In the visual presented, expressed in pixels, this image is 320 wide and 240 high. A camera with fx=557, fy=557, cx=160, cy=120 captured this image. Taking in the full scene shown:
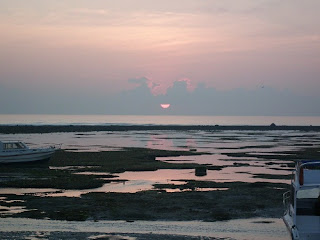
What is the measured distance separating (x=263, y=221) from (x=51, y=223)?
927 centimetres

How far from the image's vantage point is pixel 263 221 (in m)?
24.7

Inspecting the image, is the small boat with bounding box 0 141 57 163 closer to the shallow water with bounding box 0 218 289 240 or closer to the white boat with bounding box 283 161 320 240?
the shallow water with bounding box 0 218 289 240

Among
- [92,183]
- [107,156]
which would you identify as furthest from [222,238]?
[107,156]

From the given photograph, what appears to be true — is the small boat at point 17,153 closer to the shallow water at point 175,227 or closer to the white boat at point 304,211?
the shallow water at point 175,227

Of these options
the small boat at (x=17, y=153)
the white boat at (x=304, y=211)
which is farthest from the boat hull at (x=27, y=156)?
the white boat at (x=304, y=211)

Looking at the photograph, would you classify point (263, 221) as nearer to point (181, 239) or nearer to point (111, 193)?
point (181, 239)

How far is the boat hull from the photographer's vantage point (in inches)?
1786

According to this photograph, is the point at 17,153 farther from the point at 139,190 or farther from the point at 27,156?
the point at 139,190

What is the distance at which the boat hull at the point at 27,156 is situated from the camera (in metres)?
45.4

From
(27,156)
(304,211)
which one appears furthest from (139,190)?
(304,211)

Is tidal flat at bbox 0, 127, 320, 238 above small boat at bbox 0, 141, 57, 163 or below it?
below

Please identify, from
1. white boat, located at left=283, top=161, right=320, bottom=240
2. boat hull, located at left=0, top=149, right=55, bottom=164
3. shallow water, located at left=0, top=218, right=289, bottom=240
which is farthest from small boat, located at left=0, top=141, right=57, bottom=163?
white boat, located at left=283, top=161, right=320, bottom=240

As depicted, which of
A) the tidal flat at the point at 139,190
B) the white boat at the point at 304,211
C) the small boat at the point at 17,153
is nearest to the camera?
the white boat at the point at 304,211

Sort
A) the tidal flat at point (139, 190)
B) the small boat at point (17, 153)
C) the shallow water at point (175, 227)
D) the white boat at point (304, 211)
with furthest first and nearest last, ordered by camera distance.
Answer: the small boat at point (17, 153) < the tidal flat at point (139, 190) < the shallow water at point (175, 227) < the white boat at point (304, 211)
